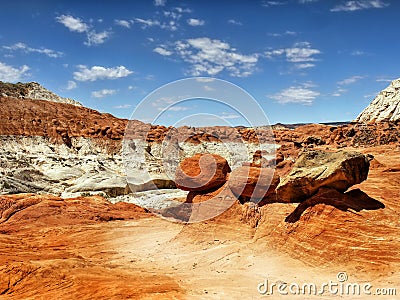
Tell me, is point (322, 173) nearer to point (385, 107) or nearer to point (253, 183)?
point (253, 183)

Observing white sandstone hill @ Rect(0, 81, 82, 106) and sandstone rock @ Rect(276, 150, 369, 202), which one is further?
white sandstone hill @ Rect(0, 81, 82, 106)

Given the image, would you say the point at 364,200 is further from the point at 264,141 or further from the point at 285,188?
the point at 264,141

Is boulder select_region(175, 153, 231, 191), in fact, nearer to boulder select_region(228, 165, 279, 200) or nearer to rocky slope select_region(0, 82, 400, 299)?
rocky slope select_region(0, 82, 400, 299)

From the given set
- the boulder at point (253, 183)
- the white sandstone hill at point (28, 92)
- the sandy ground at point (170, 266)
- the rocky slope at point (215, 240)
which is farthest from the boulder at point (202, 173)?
the white sandstone hill at point (28, 92)

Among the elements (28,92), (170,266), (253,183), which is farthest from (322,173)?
(28,92)

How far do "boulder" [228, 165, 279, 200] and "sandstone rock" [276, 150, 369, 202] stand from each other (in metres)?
0.82

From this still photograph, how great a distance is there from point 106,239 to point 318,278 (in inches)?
352

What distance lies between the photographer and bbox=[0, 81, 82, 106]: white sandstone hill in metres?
50.3

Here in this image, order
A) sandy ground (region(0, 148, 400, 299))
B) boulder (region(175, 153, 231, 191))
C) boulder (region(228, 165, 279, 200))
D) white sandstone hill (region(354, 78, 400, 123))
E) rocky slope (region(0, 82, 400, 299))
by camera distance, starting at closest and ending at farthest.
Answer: sandy ground (region(0, 148, 400, 299))
rocky slope (region(0, 82, 400, 299))
boulder (region(228, 165, 279, 200))
boulder (region(175, 153, 231, 191))
white sandstone hill (region(354, 78, 400, 123))

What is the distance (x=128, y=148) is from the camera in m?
40.3

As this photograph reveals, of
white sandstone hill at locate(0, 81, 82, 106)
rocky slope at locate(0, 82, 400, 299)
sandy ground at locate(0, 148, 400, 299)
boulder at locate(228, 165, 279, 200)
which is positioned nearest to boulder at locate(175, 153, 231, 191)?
rocky slope at locate(0, 82, 400, 299)

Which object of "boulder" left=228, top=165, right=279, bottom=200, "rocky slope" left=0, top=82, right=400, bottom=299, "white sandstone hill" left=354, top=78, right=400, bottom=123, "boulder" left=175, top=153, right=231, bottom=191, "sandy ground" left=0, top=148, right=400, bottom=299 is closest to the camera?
"sandy ground" left=0, top=148, right=400, bottom=299

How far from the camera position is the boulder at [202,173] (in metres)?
12.0

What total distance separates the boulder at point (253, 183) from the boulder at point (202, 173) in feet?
2.39
